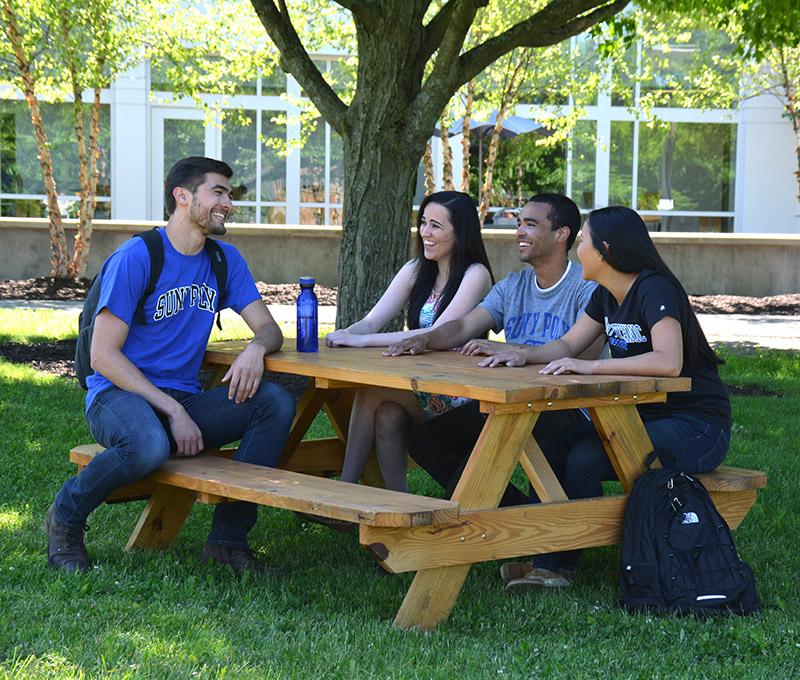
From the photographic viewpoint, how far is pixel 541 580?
4.69 meters

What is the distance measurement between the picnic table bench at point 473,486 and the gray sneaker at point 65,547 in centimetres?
29

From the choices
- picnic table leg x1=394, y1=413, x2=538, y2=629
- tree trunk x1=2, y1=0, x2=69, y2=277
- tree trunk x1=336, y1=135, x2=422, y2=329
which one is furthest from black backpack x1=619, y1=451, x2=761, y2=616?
tree trunk x1=2, y1=0, x2=69, y2=277

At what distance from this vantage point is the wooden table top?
162 inches

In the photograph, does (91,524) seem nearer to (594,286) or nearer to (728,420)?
(594,286)

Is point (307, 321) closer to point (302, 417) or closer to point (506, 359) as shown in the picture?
point (302, 417)

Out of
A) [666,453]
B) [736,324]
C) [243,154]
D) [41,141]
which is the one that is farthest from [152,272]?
[243,154]

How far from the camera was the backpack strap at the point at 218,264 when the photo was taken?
509cm

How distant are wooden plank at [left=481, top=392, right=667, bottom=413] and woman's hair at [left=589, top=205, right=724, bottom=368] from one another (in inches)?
12.0

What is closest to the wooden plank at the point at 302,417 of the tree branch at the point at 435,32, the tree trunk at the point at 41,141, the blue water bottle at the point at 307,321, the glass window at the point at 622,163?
the blue water bottle at the point at 307,321

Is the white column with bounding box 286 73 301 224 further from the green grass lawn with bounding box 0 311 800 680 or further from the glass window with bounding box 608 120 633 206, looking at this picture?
the green grass lawn with bounding box 0 311 800 680

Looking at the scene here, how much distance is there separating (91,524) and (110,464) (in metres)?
1.19

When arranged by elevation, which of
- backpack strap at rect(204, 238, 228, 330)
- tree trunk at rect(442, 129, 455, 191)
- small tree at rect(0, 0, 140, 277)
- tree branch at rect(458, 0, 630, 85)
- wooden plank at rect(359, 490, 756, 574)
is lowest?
wooden plank at rect(359, 490, 756, 574)

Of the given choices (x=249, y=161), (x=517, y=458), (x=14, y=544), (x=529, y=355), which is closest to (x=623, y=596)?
(x=517, y=458)

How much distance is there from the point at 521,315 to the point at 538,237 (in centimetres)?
37
